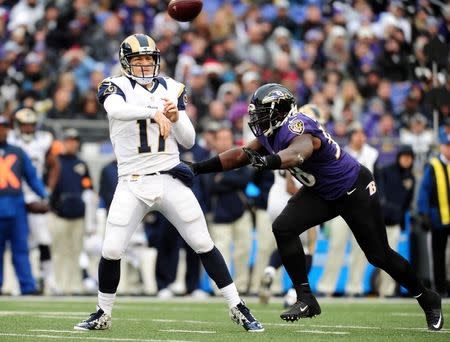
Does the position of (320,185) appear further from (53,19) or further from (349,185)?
(53,19)

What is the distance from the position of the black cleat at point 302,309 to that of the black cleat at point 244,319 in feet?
0.69

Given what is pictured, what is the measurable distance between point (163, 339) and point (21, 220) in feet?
20.7

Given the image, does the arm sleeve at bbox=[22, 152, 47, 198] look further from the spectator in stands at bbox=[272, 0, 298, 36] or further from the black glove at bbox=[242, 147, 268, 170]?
the spectator in stands at bbox=[272, 0, 298, 36]

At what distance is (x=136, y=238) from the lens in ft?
47.2

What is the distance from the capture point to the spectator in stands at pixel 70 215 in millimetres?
14234

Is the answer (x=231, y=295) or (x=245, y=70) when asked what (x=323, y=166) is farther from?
(x=245, y=70)

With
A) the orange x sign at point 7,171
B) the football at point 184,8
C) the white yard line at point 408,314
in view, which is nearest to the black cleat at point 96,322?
the football at point 184,8

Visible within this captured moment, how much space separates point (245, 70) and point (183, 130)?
9.65m

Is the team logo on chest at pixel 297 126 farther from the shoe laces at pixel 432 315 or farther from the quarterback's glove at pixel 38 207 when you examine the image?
the quarterback's glove at pixel 38 207

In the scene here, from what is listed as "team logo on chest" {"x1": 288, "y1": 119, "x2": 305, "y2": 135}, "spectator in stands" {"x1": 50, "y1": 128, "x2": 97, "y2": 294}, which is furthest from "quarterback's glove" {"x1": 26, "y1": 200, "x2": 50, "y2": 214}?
"team logo on chest" {"x1": 288, "y1": 119, "x2": 305, "y2": 135}

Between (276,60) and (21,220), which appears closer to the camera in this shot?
(21,220)

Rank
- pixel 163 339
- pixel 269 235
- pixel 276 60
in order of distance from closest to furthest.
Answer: pixel 163 339, pixel 269 235, pixel 276 60

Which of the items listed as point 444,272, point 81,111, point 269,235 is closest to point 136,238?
point 269,235

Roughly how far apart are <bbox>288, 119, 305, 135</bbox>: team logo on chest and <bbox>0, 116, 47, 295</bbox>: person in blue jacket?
604 cm
